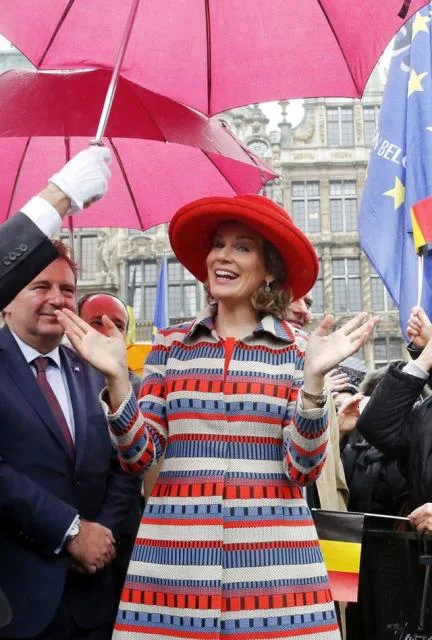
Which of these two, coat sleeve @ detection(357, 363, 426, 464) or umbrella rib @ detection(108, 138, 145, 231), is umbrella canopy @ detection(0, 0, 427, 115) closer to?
umbrella rib @ detection(108, 138, 145, 231)

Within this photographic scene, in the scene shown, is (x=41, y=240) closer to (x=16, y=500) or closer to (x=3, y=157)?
(x=16, y=500)

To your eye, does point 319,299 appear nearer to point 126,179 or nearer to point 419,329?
point 126,179

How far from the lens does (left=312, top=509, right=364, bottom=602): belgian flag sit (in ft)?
10.8

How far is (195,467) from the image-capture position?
94.7 inches

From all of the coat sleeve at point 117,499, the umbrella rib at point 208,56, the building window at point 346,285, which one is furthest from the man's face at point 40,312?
the building window at point 346,285

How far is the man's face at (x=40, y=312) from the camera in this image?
9.83ft

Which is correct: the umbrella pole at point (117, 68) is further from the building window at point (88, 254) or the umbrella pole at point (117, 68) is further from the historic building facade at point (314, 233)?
the building window at point (88, 254)

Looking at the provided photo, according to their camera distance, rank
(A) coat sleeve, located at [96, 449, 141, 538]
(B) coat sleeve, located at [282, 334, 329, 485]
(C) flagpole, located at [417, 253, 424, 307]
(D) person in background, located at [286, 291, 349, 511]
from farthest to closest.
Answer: (C) flagpole, located at [417, 253, 424, 307], (D) person in background, located at [286, 291, 349, 511], (A) coat sleeve, located at [96, 449, 141, 538], (B) coat sleeve, located at [282, 334, 329, 485]

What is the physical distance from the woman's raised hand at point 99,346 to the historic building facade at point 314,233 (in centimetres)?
2647

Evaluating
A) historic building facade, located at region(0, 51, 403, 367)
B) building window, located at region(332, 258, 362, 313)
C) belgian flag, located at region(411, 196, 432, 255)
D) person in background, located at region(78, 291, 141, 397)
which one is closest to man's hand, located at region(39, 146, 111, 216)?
person in background, located at region(78, 291, 141, 397)

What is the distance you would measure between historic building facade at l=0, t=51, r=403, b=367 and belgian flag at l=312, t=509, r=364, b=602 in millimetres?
25619

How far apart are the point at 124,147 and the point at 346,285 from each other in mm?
25943

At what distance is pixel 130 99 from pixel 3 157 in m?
0.87

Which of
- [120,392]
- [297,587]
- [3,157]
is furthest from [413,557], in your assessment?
[3,157]
